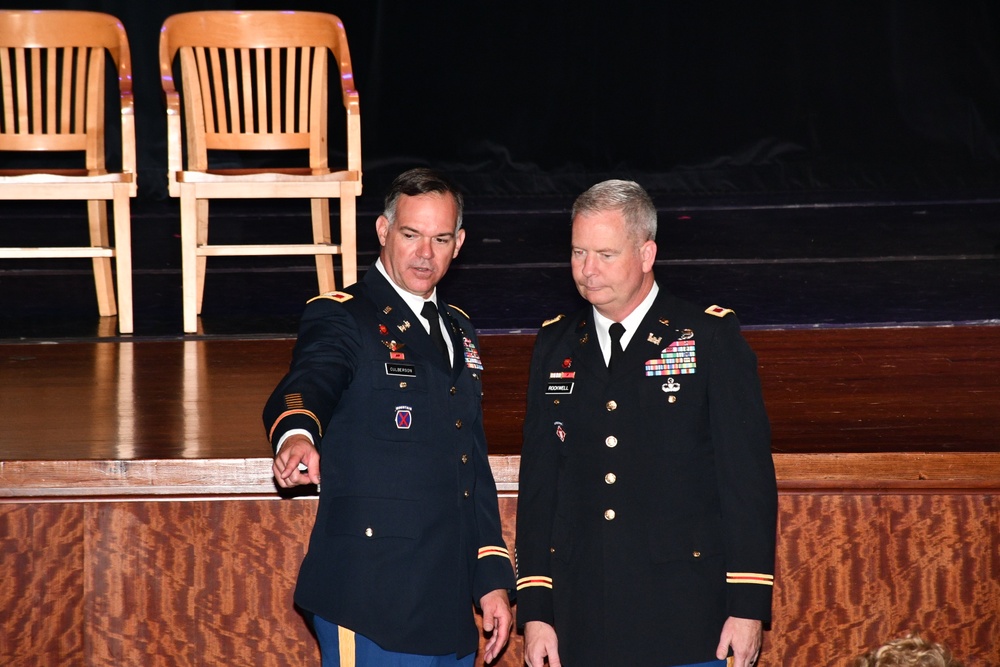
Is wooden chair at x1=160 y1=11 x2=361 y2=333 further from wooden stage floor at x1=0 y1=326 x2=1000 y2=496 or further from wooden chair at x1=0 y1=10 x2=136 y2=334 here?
wooden stage floor at x1=0 y1=326 x2=1000 y2=496

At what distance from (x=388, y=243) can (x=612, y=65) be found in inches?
241

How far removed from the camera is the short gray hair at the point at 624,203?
1853 millimetres

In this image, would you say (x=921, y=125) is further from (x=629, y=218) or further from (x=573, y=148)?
(x=629, y=218)

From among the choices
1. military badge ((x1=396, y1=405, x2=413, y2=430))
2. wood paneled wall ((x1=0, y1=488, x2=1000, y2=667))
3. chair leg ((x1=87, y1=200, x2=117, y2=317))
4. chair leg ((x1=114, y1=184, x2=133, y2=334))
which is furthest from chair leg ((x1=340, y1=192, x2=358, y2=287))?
military badge ((x1=396, y1=405, x2=413, y2=430))

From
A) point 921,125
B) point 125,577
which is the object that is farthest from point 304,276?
point 921,125

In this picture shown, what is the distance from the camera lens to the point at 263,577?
252cm

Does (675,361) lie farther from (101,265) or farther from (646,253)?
(101,265)

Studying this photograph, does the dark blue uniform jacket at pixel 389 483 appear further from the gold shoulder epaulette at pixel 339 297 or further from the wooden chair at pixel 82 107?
the wooden chair at pixel 82 107

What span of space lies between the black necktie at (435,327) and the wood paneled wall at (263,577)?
553 millimetres

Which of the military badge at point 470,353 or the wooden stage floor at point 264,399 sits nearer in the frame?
the military badge at point 470,353

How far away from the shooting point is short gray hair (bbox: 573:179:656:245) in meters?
1.85

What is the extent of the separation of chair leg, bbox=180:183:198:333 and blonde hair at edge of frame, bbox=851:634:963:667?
2710mm

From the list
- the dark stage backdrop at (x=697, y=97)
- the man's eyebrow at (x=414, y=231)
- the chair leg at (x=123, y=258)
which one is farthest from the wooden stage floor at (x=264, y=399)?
the dark stage backdrop at (x=697, y=97)

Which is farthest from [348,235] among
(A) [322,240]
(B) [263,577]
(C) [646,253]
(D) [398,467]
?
(C) [646,253]
